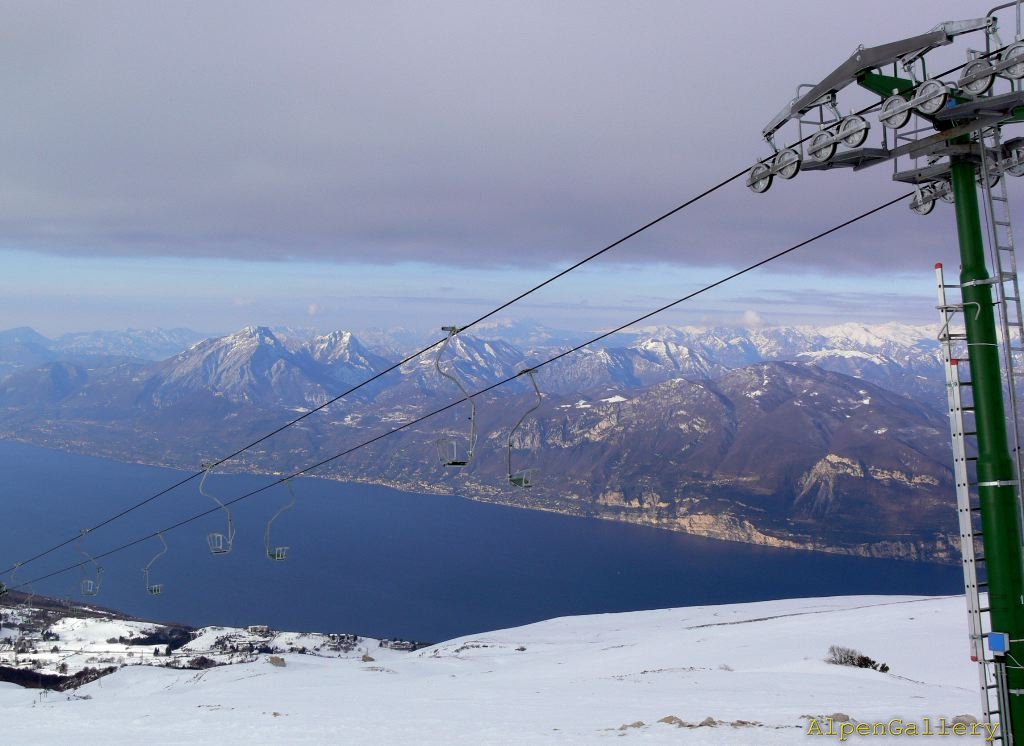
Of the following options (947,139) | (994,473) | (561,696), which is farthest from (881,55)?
(561,696)

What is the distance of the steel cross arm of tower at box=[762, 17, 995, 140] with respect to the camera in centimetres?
884

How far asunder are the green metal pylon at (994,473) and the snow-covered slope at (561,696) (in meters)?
6.84

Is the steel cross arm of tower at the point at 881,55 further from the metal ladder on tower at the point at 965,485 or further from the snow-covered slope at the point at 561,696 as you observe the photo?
the snow-covered slope at the point at 561,696

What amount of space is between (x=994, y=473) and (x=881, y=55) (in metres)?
5.30

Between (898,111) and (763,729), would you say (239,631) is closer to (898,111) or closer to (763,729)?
(763,729)

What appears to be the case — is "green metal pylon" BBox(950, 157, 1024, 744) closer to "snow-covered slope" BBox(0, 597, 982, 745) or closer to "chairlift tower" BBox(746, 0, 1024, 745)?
A: "chairlift tower" BBox(746, 0, 1024, 745)

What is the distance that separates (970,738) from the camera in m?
14.3

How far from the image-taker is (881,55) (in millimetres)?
9203

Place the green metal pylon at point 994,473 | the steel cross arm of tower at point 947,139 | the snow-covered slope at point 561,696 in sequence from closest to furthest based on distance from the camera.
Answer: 1. the steel cross arm of tower at point 947,139
2. the green metal pylon at point 994,473
3. the snow-covered slope at point 561,696

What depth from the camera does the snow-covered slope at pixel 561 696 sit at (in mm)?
18672

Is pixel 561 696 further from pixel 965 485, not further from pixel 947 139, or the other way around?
pixel 947 139

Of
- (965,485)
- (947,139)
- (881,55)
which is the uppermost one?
(881,55)

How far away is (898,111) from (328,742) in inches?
749

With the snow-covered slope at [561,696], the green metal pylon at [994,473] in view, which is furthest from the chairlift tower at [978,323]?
the snow-covered slope at [561,696]
